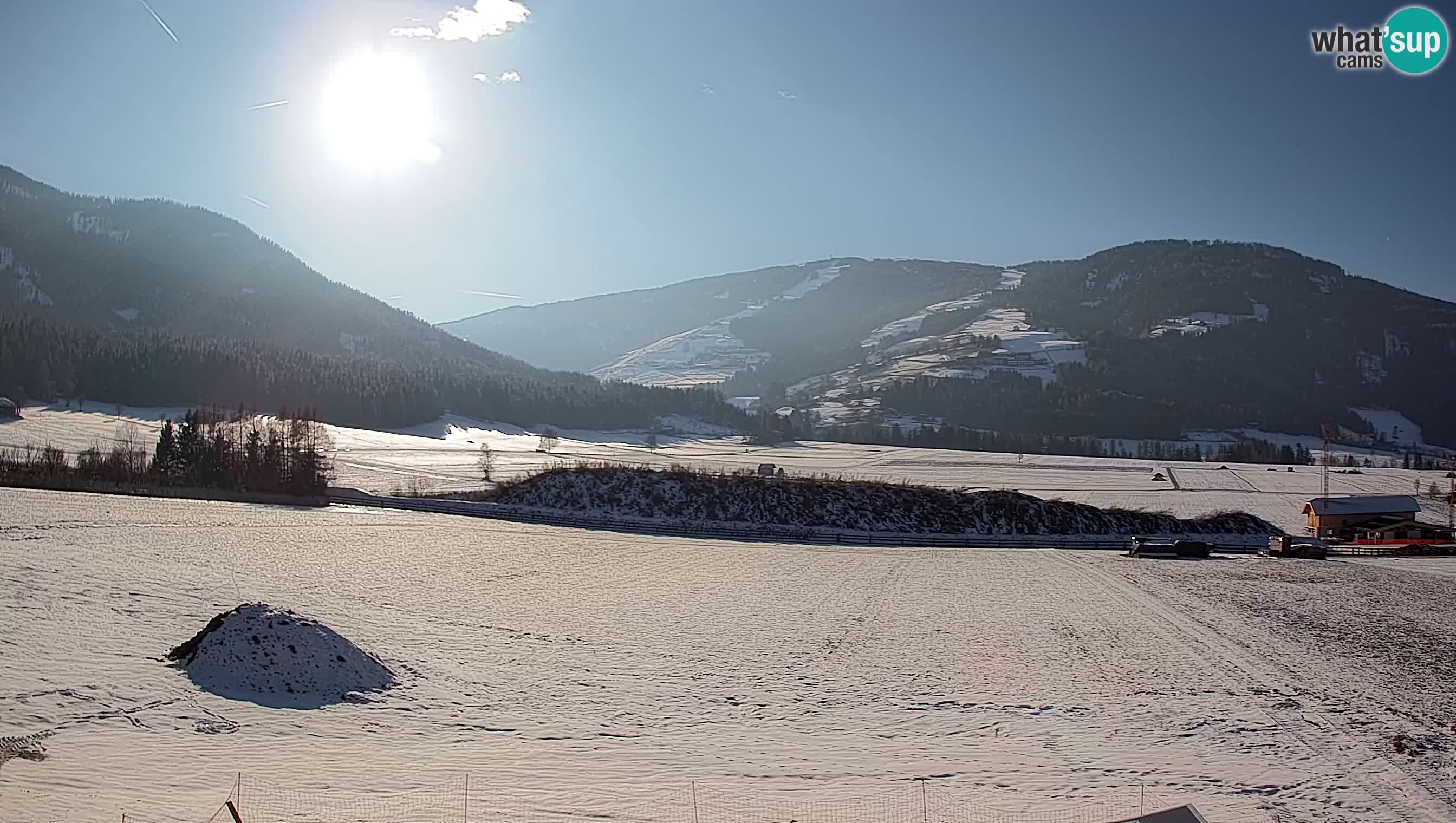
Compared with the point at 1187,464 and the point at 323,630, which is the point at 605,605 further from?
the point at 1187,464

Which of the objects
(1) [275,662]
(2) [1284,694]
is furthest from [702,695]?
(2) [1284,694]

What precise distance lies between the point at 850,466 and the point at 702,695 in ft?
287

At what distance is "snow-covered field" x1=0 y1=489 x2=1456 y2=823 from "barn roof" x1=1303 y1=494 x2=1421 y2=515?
3036cm

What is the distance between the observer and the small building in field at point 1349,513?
65.7 m

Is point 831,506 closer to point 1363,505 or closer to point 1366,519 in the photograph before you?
point 1366,519

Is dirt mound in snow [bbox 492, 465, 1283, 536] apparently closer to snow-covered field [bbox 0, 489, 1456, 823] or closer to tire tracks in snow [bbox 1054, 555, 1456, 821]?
snow-covered field [bbox 0, 489, 1456, 823]

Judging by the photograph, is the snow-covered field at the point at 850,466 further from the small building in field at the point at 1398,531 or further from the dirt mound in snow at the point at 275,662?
the dirt mound in snow at the point at 275,662

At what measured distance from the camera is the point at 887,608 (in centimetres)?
3247

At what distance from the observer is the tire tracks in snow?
577 inches

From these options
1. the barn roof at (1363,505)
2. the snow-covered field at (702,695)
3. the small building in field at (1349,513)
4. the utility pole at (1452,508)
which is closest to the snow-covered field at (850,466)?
the utility pole at (1452,508)

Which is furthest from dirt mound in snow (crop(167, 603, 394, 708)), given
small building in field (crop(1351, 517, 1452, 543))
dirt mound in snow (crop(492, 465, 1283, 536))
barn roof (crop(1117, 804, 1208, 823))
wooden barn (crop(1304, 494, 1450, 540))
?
small building in field (crop(1351, 517, 1452, 543))

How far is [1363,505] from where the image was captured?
66750 mm

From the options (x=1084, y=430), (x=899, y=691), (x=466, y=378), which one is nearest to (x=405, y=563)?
(x=899, y=691)

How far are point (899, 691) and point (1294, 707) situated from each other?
29.8 feet
